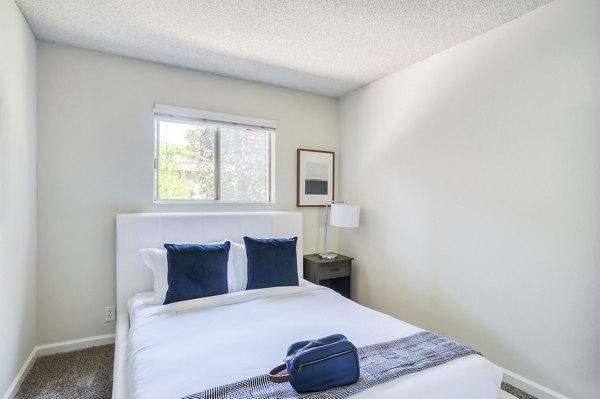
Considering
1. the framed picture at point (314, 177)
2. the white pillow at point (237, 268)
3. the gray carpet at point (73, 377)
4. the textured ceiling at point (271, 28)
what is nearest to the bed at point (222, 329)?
the white pillow at point (237, 268)

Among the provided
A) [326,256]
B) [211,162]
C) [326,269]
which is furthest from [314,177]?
[211,162]

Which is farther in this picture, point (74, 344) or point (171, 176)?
point (171, 176)

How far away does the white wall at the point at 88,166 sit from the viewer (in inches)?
101

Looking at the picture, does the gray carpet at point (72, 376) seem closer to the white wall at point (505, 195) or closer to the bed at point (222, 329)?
the bed at point (222, 329)

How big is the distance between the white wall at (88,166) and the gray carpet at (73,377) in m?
0.21

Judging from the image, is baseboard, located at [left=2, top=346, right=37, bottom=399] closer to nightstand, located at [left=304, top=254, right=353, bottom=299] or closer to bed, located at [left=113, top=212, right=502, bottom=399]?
bed, located at [left=113, top=212, right=502, bottom=399]

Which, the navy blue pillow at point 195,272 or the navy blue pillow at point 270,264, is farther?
the navy blue pillow at point 270,264

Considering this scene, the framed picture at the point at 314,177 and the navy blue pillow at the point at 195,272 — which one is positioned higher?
the framed picture at the point at 314,177

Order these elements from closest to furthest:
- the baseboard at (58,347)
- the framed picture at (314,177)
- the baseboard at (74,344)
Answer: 1. the baseboard at (58,347)
2. the baseboard at (74,344)
3. the framed picture at (314,177)

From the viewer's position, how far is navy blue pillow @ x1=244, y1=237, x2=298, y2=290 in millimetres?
2629

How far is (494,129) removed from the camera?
234 cm

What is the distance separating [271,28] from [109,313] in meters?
2.73

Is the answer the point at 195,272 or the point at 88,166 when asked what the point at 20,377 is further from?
the point at 88,166

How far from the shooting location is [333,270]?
3395mm
